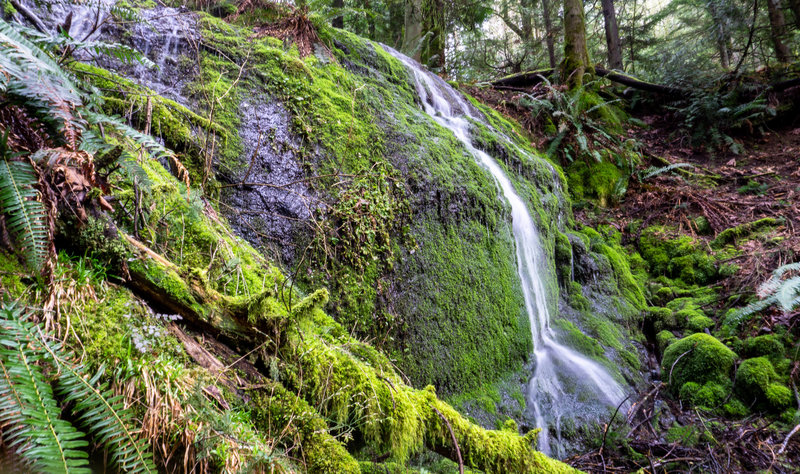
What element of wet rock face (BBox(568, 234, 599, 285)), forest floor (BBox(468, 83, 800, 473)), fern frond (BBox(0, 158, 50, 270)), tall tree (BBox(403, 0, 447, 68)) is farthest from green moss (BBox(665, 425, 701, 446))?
tall tree (BBox(403, 0, 447, 68))

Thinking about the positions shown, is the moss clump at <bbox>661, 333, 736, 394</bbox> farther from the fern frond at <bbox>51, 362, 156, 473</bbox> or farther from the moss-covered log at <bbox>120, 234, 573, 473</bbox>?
the fern frond at <bbox>51, 362, 156, 473</bbox>

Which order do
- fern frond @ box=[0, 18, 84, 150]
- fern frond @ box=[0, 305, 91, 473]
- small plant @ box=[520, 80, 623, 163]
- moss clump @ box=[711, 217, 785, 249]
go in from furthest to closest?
small plant @ box=[520, 80, 623, 163] < moss clump @ box=[711, 217, 785, 249] < fern frond @ box=[0, 18, 84, 150] < fern frond @ box=[0, 305, 91, 473]

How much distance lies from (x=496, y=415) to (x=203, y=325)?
9.47 ft

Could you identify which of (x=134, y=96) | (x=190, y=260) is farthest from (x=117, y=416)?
(x=134, y=96)

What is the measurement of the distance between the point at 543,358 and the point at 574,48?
885cm

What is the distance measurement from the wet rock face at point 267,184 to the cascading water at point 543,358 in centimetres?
275

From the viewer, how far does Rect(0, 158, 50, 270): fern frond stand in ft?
4.23

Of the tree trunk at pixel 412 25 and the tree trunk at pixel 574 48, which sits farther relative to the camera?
the tree trunk at pixel 412 25

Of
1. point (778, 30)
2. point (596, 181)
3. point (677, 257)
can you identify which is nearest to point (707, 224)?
point (677, 257)

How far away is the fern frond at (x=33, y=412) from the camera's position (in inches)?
39.2

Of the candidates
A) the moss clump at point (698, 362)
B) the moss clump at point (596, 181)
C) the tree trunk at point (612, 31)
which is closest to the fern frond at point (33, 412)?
the moss clump at point (698, 362)

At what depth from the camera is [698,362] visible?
473 centimetres

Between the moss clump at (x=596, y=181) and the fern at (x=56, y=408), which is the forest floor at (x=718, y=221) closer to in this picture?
the moss clump at (x=596, y=181)

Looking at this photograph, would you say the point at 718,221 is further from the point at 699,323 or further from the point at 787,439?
the point at 787,439
